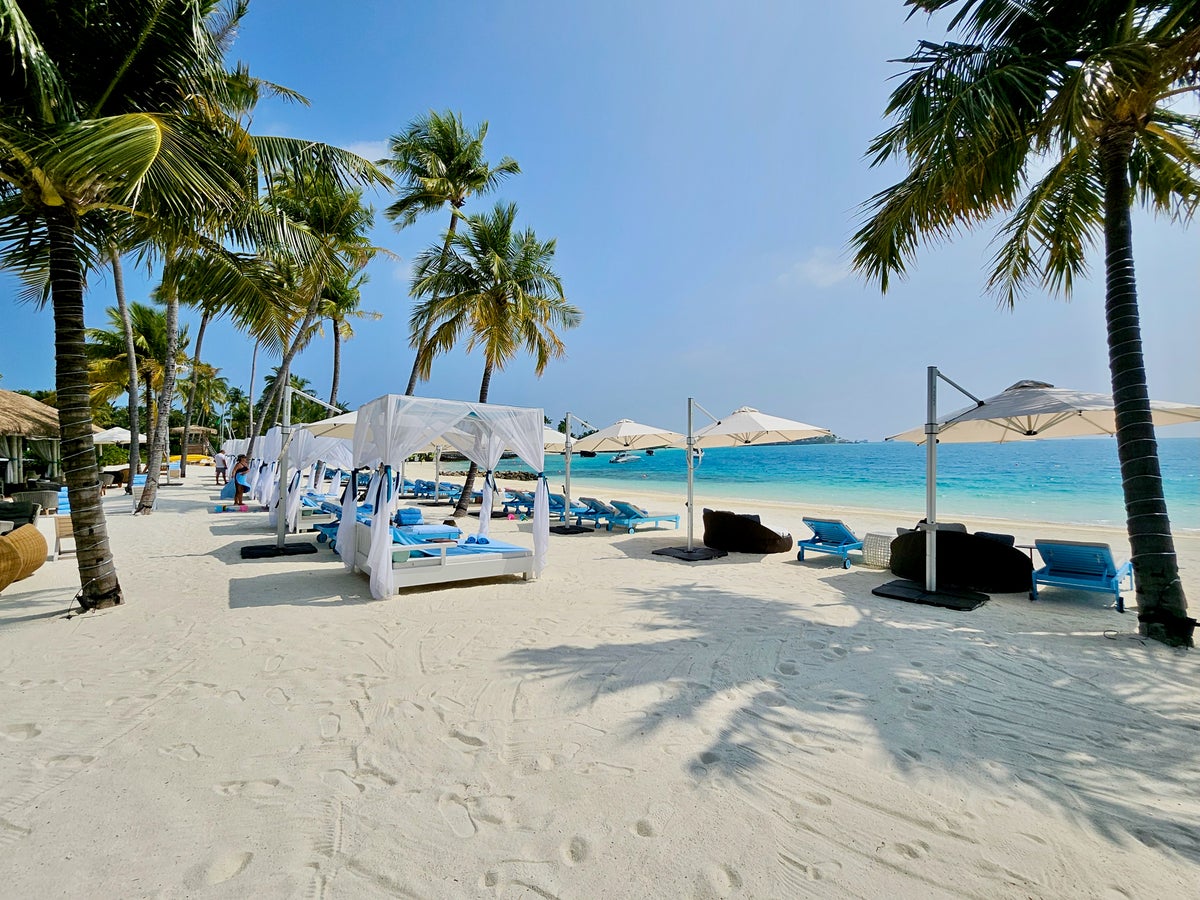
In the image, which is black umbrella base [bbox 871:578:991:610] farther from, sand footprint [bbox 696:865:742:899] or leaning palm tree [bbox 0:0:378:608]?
leaning palm tree [bbox 0:0:378:608]

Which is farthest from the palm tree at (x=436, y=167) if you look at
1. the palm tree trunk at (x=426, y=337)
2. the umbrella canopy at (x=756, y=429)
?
the umbrella canopy at (x=756, y=429)

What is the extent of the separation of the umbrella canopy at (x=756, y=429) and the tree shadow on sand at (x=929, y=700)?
14.4 ft

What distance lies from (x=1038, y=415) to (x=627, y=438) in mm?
8287

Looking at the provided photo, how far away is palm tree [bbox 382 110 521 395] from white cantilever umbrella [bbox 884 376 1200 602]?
38.4ft

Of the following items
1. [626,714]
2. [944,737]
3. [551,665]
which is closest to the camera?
[944,737]

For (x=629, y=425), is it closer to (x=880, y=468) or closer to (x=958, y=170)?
(x=958, y=170)

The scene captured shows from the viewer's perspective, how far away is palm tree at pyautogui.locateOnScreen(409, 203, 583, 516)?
13.2 meters

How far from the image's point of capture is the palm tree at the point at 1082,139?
176 inches

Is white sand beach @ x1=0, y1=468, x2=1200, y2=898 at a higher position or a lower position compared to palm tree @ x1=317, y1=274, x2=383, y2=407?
lower

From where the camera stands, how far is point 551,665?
14.3 ft

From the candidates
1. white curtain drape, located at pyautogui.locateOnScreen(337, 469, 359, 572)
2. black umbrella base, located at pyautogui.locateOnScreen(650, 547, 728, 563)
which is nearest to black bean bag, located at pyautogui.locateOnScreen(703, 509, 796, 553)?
black umbrella base, located at pyautogui.locateOnScreen(650, 547, 728, 563)

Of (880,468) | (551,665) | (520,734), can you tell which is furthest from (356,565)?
(880,468)

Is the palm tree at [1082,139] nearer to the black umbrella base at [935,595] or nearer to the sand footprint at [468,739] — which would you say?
the black umbrella base at [935,595]

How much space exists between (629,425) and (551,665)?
30.8 ft
